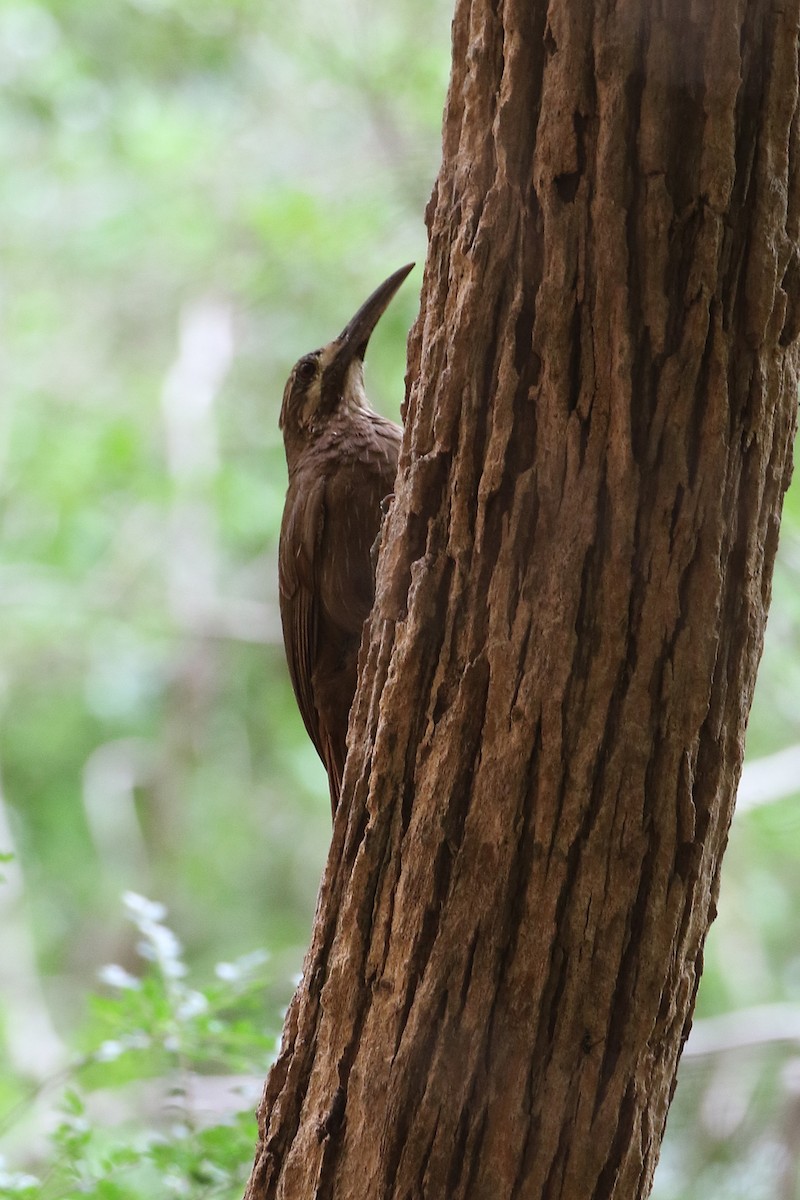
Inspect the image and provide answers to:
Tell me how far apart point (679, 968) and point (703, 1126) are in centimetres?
239

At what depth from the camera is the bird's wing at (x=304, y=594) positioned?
8.48 ft

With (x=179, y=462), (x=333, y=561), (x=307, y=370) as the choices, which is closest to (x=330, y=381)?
(x=307, y=370)

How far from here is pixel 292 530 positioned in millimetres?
2650

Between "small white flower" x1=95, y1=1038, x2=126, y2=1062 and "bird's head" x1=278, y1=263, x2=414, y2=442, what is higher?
"bird's head" x1=278, y1=263, x2=414, y2=442

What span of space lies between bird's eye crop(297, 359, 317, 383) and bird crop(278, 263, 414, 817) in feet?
0.58

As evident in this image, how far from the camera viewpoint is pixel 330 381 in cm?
286

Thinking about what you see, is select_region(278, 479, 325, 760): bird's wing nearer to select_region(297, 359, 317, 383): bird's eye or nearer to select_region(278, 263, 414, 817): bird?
select_region(278, 263, 414, 817): bird

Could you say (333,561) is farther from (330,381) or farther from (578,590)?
(578,590)

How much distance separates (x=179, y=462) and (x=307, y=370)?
3788mm

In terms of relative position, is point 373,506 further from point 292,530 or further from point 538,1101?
point 538,1101

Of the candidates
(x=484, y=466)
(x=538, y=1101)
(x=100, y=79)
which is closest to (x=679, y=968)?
(x=538, y=1101)

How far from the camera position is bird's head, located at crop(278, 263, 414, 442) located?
2830 millimetres

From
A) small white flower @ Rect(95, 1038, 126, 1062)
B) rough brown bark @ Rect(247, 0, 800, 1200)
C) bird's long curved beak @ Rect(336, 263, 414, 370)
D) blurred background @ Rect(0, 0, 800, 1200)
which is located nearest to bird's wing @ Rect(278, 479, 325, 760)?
bird's long curved beak @ Rect(336, 263, 414, 370)

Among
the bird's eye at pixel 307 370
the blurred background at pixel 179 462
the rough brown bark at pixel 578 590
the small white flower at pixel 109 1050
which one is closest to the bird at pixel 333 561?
the bird's eye at pixel 307 370
